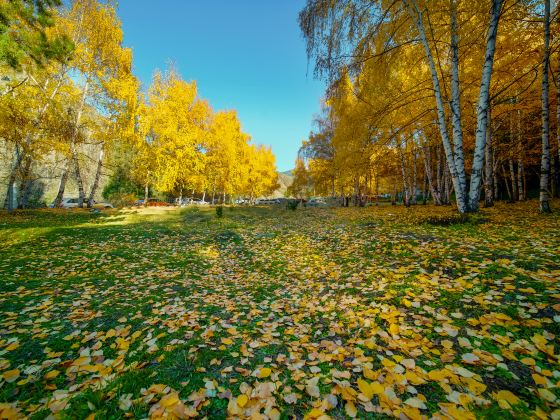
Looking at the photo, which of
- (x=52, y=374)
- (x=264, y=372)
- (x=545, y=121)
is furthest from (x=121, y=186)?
(x=545, y=121)

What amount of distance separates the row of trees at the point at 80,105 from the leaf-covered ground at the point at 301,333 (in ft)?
29.2

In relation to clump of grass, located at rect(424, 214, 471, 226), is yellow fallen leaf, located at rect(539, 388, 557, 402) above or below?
below

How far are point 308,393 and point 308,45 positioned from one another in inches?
318

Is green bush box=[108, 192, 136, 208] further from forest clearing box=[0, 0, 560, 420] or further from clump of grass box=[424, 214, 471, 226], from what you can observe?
clump of grass box=[424, 214, 471, 226]

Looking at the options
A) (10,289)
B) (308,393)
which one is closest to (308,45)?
(308,393)

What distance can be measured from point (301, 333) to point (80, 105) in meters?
21.1

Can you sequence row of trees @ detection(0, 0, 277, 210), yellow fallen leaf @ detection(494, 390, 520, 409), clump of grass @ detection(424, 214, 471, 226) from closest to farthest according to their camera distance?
yellow fallen leaf @ detection(494, 390, 520, 409), clump of grass @ detection(424, 214, 471, 226), row of trees @ detection(0, 0, 277, 210)

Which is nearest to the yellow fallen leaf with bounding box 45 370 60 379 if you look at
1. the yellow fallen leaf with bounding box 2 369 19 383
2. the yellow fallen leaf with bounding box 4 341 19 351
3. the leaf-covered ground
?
the leaf-covered ground

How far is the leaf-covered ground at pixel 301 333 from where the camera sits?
2.04m

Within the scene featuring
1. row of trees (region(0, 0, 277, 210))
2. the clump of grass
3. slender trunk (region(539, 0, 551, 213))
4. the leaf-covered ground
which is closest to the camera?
the leaf-covered ground

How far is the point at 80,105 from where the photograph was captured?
54.9 ft

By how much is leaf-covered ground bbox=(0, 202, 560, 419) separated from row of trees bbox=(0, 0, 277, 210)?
890 cm

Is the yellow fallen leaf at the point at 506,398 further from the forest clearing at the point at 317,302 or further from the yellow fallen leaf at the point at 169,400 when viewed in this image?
the yellow fallen leaf at the point at 169,400

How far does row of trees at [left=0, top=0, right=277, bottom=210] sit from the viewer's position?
9539 mm
